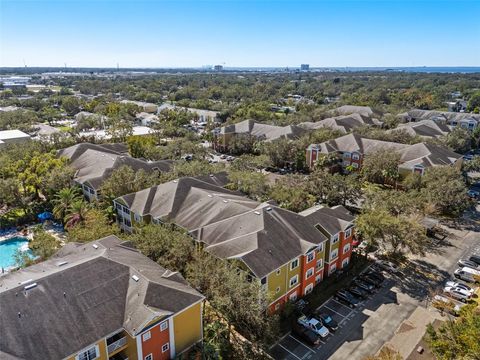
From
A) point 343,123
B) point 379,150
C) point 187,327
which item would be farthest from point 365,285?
point 343,123

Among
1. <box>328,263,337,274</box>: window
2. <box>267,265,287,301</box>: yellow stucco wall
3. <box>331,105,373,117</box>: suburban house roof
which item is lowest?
<box>328,263,337,274</box>: window

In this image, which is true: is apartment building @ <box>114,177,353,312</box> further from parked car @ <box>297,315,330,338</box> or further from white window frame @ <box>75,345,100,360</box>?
white window frame @ <box>75,345,100,360</box>

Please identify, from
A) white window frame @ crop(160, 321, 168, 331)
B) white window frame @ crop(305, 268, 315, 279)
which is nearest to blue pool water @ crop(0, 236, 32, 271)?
white window frame @ crop(160, 321, 168, 331)

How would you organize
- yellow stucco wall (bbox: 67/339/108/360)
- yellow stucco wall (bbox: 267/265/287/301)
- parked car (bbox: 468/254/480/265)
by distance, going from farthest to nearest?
parked car (bbox: 468/254/480/265) → yellow stucco wall (bbox: 267/265/287/301) → yellow stucco wall (bbox: 67/339/108/360)

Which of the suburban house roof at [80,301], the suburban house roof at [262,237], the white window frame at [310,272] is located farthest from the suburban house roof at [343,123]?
the suburban house roof at [80,301]

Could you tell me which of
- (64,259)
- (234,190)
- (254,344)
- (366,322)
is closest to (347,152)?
(234,190)

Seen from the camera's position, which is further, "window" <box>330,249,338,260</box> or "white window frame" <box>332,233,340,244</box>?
"window" <box>330,249,338,260</box>
